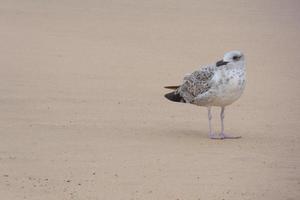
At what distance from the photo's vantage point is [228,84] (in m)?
11.4

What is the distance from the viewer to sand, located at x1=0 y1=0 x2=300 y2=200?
9039 millimetres

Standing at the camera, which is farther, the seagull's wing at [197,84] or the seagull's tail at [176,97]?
the seagull's tail at [176,97]

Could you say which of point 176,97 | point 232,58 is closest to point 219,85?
point 232,58

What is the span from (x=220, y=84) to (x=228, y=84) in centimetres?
11

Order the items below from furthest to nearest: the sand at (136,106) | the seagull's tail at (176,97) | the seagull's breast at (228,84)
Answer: the seagull's tail at (176,97), the seagull's breast at (228,84), the sand at (136,106)

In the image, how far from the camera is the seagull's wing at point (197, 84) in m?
11.6

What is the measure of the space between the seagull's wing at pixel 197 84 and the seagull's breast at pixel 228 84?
0.15 m

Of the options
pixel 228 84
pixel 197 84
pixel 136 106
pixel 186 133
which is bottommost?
pixel 186 133

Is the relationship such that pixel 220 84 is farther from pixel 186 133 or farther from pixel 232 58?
pixel 186 133

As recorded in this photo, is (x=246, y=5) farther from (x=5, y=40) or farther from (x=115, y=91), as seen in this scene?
(x=115, y=91)

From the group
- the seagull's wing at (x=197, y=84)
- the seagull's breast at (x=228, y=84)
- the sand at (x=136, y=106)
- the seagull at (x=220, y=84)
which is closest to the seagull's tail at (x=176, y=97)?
the seagull's wing at (x=197, y=84)

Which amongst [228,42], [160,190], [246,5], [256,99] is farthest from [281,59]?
[160,190]

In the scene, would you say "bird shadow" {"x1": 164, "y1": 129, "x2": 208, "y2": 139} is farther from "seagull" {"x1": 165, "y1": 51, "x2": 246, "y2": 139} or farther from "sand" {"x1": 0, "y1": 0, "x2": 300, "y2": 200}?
"seagull" {"x1": 165, "y1": 51, "x2": 246, "y2": 139}

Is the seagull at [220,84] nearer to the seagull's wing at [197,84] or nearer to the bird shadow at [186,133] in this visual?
the seagull's wing at [197,84]
